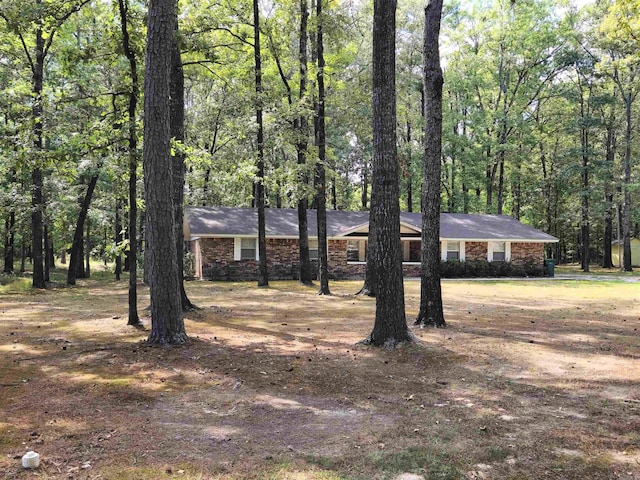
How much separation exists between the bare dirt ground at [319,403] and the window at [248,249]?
13653 millimetres

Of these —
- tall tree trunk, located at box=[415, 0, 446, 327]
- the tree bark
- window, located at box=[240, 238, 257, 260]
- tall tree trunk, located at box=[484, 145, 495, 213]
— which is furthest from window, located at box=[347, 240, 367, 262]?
the tree bark

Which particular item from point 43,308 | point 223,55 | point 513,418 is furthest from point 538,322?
point 223,55

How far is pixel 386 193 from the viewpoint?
6965mm

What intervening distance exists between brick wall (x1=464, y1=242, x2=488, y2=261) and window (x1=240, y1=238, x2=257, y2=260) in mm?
11901

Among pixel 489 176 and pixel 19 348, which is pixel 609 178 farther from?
pixel 19 348

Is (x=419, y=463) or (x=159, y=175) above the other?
(x=159, y=175)

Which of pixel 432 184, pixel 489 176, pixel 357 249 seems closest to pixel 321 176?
pixel 432 184

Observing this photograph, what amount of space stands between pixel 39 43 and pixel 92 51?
31.3ft

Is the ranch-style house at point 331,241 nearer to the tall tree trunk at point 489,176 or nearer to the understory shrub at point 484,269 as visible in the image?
the understory shrub at point 484,269

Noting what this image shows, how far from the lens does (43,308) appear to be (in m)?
12.0

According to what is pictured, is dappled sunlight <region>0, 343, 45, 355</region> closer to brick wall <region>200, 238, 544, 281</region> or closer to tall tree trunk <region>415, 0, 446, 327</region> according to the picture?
tall tree trunk <region>415, 0, 446, 327</region>

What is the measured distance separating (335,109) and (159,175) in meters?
12.5

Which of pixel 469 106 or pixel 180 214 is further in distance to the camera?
pixel 469 106

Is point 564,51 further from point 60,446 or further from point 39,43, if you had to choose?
point 60,446
